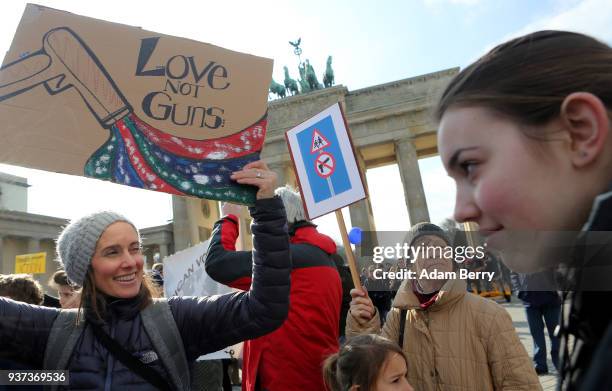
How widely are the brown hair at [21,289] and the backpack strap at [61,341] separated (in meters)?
1.81

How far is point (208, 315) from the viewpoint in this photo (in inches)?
79.9

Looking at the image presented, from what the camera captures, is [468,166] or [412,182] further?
[412,182]

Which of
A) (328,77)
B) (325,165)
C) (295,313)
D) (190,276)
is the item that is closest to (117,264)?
(295,313)

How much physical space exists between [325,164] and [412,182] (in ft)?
89.3

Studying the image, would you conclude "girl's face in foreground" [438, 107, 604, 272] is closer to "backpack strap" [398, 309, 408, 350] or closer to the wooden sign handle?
the wooden sign handle

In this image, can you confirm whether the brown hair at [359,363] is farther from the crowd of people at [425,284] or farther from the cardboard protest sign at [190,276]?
the cardboard protest sign at [190,276]

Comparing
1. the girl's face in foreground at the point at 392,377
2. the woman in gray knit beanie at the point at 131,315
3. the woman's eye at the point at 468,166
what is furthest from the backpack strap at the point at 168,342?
the woman's eye at the point at 468,166

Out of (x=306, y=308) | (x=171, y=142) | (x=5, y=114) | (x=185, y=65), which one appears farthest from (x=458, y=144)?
(x=306, y=308)

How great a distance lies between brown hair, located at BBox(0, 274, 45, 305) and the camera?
3.33 m

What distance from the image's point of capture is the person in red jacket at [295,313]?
2.55 metres

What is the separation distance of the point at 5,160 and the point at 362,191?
6.21 feet

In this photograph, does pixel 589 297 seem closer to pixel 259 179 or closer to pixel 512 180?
pixel 512 180

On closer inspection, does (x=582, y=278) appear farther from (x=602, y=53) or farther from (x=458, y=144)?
(x=602, y=53)

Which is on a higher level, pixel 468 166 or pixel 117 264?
pixel 117 264
